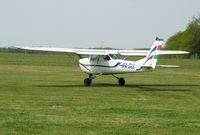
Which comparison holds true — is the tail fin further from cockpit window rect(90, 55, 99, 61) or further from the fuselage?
cockpit window rect(90, 55, 99, 61)

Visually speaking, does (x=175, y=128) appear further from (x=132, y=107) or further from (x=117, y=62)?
(x=117, y=62)

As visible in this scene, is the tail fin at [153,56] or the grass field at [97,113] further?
the tail fin at [153,56]

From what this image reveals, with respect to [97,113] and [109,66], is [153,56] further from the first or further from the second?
[97,113]

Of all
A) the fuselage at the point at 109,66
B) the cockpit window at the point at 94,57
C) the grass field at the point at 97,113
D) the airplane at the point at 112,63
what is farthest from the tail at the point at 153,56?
the cockpit window at the point at 94,57

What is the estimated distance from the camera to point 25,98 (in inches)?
641

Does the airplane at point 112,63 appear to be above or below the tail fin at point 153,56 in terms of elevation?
below

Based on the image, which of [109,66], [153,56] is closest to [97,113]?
[153,56]

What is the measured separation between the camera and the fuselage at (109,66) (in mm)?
22156

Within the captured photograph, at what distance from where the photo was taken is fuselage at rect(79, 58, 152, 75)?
A: 22156 millimetres

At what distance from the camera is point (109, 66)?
915 inches

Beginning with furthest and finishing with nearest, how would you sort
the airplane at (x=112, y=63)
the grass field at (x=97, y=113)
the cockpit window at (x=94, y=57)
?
the cockpit window at (x=94, y=57) → the airplane at (x=112, y=63) → the grass field at (x=97, y=113)

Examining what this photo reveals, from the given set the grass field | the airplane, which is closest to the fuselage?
the airplane

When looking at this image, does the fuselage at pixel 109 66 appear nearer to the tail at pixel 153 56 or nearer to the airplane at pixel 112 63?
the airplane at pixel 112 63

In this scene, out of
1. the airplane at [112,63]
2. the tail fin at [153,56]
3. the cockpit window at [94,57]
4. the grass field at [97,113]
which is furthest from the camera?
the cockpit window at [94,57]
